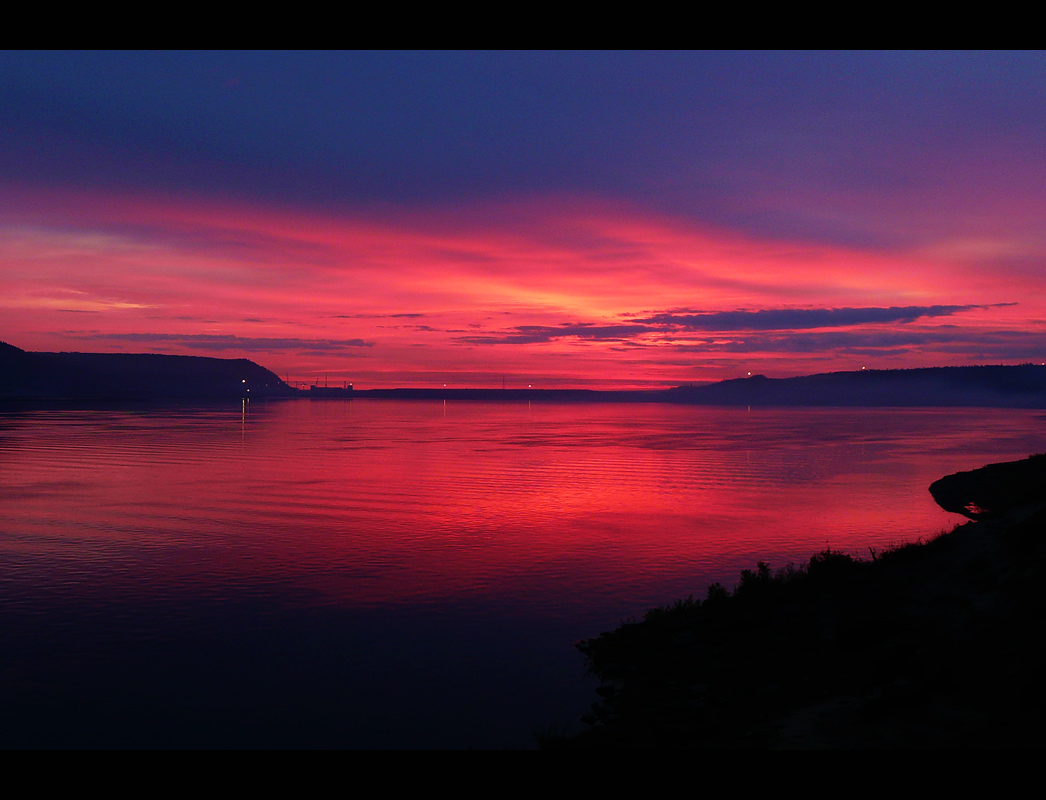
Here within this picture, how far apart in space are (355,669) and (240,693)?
2215 mm

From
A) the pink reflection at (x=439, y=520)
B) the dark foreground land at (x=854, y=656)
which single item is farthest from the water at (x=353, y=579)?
the dark foreground land at (x=854, y=656)

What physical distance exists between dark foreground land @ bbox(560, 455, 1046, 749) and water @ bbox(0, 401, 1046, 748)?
1.58 meters

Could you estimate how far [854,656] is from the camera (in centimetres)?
1332

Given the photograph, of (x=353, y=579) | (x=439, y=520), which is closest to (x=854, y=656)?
(x=353, y=579)

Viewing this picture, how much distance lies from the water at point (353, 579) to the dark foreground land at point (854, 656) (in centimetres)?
158

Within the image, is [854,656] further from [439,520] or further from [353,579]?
[439,520]

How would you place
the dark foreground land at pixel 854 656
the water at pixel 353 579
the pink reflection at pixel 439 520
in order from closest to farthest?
the dark foreground land at pixel 854 656 → the water at pixel 353 579 → the pink reflection at pixel 439 520

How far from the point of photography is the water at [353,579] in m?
13.2

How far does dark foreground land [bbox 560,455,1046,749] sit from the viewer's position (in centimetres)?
975

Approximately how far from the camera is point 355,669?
15.1m

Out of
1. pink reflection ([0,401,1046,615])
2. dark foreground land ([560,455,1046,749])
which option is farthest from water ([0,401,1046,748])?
dark foreground land ([560,455,1046,749])

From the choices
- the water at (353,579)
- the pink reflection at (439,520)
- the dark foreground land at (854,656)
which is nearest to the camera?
the dark foreground land at (854,656)

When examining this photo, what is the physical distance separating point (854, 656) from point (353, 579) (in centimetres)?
1417

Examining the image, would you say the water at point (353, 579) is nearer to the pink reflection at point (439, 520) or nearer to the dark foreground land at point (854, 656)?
the pink reflection at point (439, 520)
